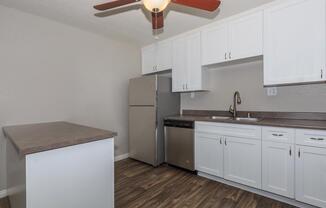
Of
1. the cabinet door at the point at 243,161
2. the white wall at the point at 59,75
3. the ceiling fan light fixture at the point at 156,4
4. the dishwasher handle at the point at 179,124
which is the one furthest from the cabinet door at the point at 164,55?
the ceiling fan light fixture at the point at 156,4

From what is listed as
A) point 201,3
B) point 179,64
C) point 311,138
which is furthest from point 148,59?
point 311,138

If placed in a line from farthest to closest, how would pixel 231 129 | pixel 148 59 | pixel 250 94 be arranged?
pixel 148 59 → pixel 250 94 → pixel 231 129

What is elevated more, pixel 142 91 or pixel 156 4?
pixel 156 4

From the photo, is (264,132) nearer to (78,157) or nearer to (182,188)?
(182,188)

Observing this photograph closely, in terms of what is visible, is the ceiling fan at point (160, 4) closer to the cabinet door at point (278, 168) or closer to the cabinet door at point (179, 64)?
the cabinet door at point (179, 64)

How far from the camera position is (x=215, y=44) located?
109 inches

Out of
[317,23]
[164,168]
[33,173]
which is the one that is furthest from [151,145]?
[317,23]

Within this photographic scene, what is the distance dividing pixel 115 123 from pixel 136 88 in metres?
0.80

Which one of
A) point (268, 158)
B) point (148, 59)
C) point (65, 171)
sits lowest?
point (268, 158)

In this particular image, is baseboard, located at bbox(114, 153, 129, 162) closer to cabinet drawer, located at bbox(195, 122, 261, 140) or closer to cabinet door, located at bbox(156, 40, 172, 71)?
cabinet drawer, located at bbox(195, 122, 261, 140)

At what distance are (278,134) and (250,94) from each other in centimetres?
87

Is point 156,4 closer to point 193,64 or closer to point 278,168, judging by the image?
point 193,64

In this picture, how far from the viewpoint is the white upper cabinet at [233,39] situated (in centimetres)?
234

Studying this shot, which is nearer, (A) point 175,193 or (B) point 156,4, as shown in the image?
(B) point 156,4
